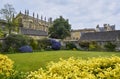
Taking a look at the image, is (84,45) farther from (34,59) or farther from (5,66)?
(5,66)

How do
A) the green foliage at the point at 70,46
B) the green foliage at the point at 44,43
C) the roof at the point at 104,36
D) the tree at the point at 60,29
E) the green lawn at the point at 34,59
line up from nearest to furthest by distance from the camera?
the green lawn at the point at 34,59
the green foliage at the point at 44,43
the green foliage at the point at 70,46
the roof at the point at 104,36
the tree at the point at 60,29

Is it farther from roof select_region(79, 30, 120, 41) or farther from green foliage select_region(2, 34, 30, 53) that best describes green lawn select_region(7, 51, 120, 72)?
roof select_region(79, 30, 120, 41)

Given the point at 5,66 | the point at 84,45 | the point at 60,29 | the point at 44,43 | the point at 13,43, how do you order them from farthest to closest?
the point at 60,29 < the point at 84,45 < the point at 44,43 < the point at 13,43 < the point at 5,66

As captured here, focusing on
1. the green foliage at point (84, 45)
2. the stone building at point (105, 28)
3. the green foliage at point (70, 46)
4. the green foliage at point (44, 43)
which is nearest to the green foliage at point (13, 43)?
the green foliage at point (44, 43)

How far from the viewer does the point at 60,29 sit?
218ft

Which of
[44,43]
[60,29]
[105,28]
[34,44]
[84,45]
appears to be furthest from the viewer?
[105,28]

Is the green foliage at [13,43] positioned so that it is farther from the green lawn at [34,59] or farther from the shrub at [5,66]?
the shrub at [5,66]

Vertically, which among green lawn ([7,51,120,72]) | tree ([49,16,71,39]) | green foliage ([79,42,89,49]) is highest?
tree ([49,16,71,39])

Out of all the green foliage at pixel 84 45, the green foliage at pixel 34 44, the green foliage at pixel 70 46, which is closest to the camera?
the green foliage at pixel 34 44

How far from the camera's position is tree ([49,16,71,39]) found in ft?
218

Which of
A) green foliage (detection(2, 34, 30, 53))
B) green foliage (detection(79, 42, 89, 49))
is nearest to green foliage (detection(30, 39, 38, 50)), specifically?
green foliage (detection(2, 34, 30, 53))

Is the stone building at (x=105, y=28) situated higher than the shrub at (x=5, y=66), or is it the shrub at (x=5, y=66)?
the stone building at (x=105, y=28)

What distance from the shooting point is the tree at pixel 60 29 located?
2618 inches

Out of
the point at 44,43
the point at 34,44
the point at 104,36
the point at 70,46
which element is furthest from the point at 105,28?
the point at 34,44
